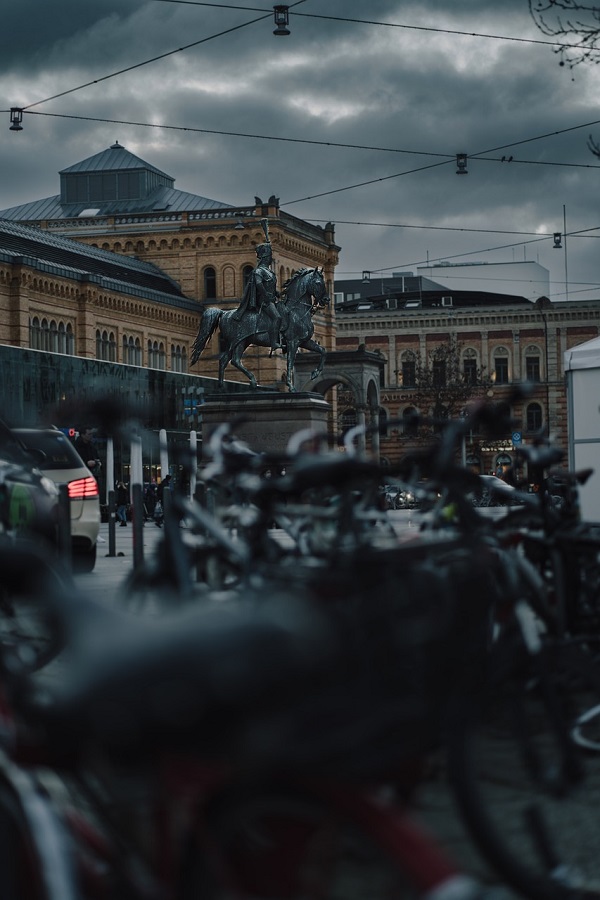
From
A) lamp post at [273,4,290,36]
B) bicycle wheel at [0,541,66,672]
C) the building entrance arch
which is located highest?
lamp post at [273,4,290,36]

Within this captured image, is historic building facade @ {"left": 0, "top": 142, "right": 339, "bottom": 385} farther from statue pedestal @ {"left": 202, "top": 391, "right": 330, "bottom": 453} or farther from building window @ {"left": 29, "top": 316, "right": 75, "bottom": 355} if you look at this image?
statue pedestal @ {"left": 202, "top": 391, "right": 330, "bottom": 453}

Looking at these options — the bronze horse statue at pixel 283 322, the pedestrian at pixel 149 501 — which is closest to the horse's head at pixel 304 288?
the bronze horse statue at pixel 283 322

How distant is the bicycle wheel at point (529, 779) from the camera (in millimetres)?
2932

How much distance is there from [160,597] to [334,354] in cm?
6678

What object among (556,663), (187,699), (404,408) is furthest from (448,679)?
(404,408)

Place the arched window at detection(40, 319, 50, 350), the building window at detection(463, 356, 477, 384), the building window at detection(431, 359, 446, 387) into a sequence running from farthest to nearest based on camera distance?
the building window at detection(463, 356, 477, 384) → the building window at detection(431, 359, 446, 387) → the arched window at detection(40, 319, 50, 350)

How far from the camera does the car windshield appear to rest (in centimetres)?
1762

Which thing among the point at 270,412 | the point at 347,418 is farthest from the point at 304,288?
the point at 347,418

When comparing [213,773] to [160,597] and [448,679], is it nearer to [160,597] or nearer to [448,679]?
[448,679]

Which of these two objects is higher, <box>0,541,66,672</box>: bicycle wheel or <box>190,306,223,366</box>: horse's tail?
<box>190,306,223,366</box>: horse's tail

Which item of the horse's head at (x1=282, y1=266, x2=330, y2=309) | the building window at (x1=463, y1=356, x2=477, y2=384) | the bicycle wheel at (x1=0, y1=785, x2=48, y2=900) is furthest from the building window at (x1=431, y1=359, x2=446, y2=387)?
the bicycle wheel at (x1=0, y1=785, x2=48, y2=900)

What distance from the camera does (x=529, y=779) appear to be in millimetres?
4082

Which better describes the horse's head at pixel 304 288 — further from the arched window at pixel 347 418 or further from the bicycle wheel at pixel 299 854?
the arched window at pixel 347 418

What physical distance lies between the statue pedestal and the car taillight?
2284 centimetres
